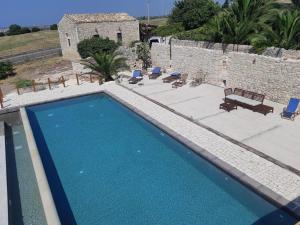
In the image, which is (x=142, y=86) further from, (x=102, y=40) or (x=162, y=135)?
(x=102, y=40)

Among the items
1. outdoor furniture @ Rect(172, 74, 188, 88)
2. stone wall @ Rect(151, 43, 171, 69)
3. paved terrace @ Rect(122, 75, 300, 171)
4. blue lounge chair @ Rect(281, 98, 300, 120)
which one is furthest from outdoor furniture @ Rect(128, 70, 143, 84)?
blue lounge chair @ Rect(281, 98, 300, 120)

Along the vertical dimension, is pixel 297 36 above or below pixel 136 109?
above

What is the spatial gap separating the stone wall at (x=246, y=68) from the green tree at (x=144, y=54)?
2952mm

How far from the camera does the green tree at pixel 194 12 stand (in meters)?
33.9

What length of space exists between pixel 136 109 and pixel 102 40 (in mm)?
17965

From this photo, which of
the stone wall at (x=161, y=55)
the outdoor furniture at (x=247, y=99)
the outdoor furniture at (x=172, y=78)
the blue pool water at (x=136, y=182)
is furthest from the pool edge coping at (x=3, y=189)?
the stone wall at (x=161, y=55)

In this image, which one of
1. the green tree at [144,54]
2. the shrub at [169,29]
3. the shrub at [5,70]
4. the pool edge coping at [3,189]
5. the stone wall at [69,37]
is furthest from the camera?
the shrub at [169,29]

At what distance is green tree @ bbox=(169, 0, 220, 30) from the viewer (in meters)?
33.9

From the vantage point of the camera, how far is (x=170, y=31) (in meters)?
33.1

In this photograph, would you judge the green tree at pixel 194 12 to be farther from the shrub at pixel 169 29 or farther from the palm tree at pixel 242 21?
the palm tree at pixel 242 21


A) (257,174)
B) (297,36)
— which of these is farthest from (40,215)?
(297,36)

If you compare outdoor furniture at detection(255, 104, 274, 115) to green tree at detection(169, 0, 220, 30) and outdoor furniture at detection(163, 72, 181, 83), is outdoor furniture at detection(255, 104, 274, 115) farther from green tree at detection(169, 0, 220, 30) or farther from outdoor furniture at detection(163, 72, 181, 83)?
green tree at detection(169, 0, 220, 30)

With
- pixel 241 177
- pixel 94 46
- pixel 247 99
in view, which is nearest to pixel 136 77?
pixel 247 99

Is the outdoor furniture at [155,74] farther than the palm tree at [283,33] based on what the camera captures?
Yes
